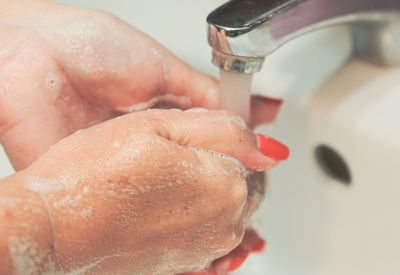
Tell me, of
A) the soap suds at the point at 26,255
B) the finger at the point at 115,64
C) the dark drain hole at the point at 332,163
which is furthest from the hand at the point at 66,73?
the soap suds at the point at 26,255

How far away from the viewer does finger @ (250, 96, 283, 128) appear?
0.54 meters

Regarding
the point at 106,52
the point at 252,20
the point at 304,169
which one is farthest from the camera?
the point at 304,169

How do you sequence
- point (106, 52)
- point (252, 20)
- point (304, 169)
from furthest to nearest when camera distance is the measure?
point (304, 169) < point (106, 52) < point (252, 20)

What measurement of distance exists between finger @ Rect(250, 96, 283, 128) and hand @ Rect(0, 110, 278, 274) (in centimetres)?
13

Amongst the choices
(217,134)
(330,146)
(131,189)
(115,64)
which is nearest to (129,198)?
(131,189)

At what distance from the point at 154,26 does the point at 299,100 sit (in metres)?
0.28

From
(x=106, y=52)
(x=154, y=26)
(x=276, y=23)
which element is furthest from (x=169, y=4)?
(x=276, y=23)

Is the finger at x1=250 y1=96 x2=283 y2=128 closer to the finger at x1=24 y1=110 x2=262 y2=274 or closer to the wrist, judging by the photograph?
the finger at x1=24 y1=110 x2=262 y2=274

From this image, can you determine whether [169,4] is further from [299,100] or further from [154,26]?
[299,100]

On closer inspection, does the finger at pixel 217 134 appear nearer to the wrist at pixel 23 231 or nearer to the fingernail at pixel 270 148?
the fingernail at pixel 270 148

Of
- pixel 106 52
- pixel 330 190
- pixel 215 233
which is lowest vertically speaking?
pixel 330 190

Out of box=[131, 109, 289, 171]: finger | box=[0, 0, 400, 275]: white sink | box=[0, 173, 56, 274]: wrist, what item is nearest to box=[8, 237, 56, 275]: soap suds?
box=[0, 173, 56, 274]: wrist

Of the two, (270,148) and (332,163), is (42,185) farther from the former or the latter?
(332,163)

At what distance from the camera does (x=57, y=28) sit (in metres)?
0.50
